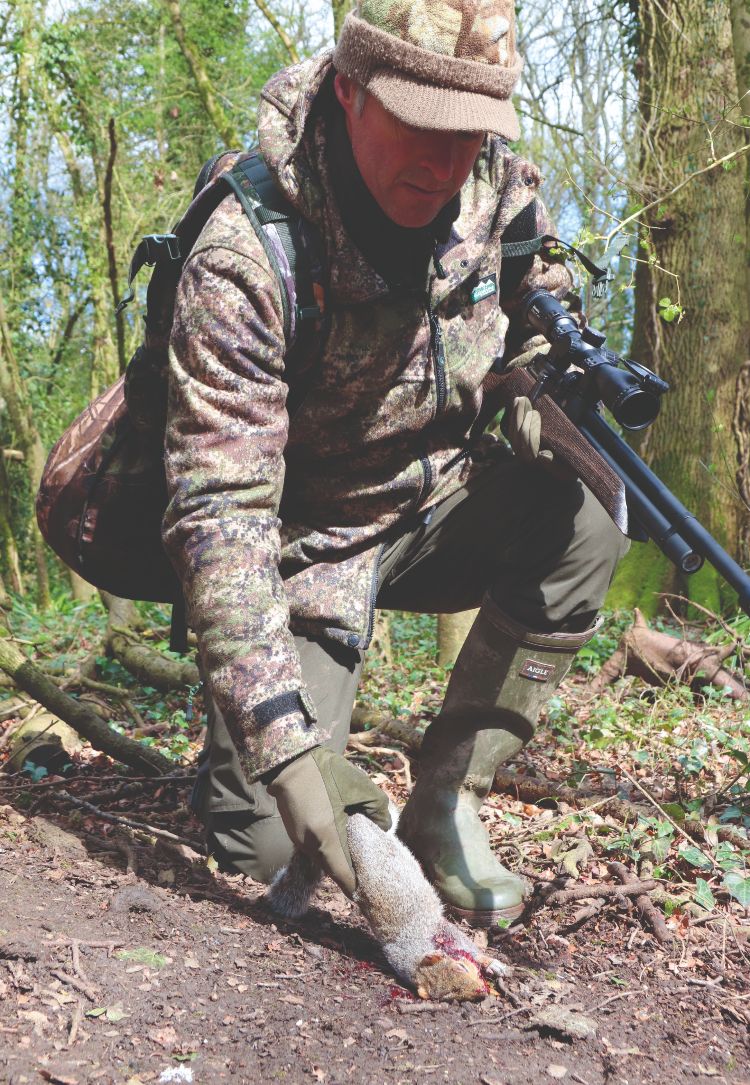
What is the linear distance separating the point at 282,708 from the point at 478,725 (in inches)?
→ 36.9

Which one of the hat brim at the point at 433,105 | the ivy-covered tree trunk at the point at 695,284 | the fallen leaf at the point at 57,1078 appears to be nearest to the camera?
the fallen leaf at the point at 57,1078

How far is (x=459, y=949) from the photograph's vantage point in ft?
7.07

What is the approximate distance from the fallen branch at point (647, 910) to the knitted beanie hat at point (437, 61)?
1.96 meters

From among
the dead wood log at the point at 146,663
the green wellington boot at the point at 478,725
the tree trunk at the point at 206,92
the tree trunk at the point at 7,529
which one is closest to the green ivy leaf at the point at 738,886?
the green wellington boot at the point at 478,725

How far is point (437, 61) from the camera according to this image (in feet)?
7.30

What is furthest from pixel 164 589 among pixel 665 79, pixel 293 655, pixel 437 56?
pixel 665 79

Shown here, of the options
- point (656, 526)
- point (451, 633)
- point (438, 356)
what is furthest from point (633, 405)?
point (451, 633)

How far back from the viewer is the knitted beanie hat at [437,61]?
2.23 meters

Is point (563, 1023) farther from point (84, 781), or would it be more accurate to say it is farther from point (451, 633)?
point (451, 633)

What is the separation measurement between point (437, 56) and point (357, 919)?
2.15 metres

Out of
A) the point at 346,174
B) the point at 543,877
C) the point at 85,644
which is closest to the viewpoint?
the point at 346,174

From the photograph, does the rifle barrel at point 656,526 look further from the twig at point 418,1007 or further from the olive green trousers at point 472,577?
the twig at point 418,1007

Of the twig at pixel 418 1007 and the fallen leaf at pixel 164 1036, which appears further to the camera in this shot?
the twig at pixel 418 1007

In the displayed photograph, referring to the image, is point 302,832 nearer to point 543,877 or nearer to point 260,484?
point 260,484
